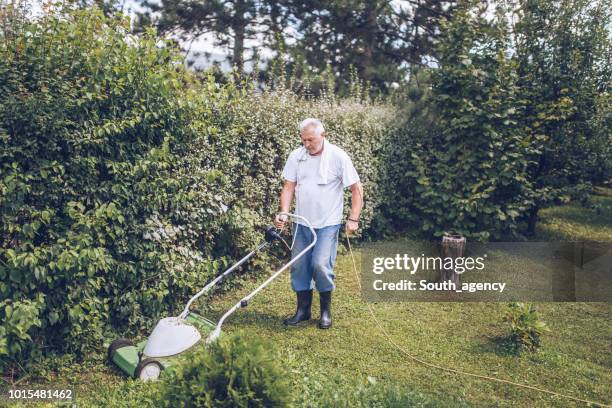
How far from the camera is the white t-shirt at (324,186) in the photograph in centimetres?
512

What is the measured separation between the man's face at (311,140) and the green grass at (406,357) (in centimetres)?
173

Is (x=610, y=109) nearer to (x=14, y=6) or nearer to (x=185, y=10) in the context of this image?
(x=14, y=6)

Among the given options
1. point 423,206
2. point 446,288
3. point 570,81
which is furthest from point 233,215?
point 570,81

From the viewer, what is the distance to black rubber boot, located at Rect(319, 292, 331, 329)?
536 cm

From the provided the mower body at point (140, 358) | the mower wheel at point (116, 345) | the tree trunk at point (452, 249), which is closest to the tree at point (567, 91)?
the tree trunk at point (452, 249)

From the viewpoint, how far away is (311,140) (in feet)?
16.4

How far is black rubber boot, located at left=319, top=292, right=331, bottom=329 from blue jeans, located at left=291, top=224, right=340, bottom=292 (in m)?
0.09

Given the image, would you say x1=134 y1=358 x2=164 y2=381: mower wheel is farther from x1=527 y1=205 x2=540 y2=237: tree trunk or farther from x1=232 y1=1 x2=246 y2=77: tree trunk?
x1=232 y1=1 x2=246 y2=77: tree trunk

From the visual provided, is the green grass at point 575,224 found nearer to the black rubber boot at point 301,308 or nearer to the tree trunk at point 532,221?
the tree trunk at point 532,221

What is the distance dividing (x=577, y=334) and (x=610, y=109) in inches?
183

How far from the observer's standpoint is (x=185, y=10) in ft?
46.7

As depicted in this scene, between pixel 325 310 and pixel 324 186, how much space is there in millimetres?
1230

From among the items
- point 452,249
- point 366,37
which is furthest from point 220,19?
point 452,249

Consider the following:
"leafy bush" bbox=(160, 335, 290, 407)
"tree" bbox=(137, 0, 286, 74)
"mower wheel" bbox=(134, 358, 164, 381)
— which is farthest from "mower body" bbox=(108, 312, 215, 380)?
"tree" bbox=(137, 0, 286, 74)
